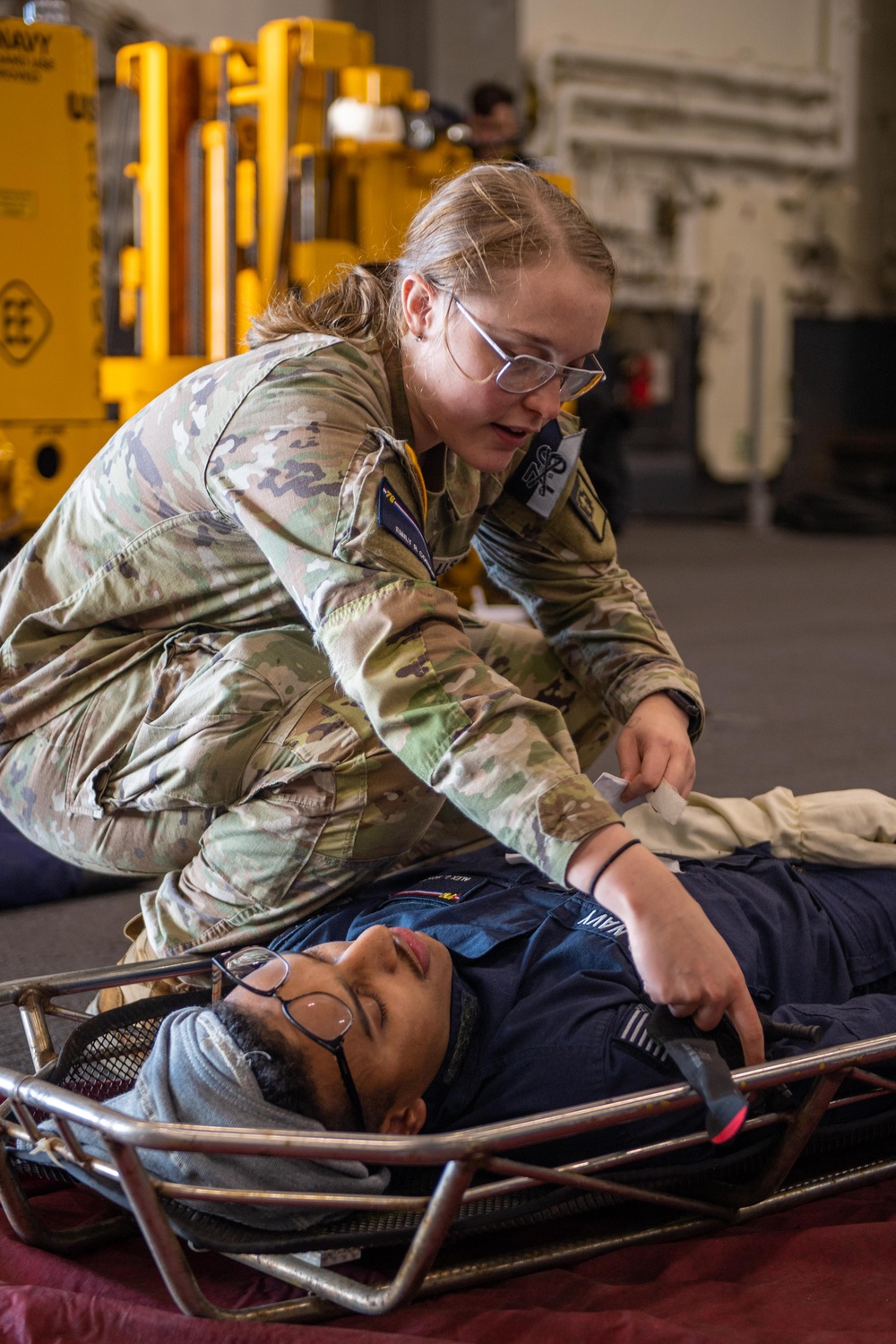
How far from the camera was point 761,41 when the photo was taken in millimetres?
10852

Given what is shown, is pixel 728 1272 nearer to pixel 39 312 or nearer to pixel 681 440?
pixel 39 312

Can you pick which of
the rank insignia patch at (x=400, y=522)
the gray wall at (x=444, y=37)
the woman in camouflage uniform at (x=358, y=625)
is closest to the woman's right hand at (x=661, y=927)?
the woman in camouflage uniform at (x=358, y=625)

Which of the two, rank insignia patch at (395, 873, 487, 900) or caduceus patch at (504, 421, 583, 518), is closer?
rank insignia patch at (395, 873, 487, 900)

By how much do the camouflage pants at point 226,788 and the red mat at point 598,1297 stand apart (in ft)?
1.38

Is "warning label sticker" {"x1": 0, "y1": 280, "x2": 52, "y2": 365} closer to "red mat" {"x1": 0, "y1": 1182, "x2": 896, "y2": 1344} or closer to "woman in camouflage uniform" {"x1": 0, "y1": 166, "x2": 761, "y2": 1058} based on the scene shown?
"woman in camouflage uniform" {"x1": 0, "y1": 166, "x2": 761, "y2": 1058}

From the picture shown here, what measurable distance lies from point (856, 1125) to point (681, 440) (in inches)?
383

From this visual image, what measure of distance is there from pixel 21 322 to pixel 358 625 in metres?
2.89

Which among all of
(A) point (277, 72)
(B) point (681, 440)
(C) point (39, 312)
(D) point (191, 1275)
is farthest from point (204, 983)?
(B) point (681, 440)

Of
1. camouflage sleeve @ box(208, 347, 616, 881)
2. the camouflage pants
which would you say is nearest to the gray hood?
camouflage sleeve @ box(208, 347, 616, 881)

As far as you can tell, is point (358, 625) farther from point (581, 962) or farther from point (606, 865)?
point (581, 962)

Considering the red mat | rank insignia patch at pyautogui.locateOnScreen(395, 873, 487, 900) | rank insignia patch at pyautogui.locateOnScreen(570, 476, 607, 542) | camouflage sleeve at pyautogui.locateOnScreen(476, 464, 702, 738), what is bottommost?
the red mat

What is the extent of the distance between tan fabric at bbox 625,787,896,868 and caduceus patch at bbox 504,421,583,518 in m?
0.45

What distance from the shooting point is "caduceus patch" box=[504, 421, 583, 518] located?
2.04m

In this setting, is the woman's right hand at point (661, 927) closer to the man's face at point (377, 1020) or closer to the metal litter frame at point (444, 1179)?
the metal litter frame at point (444, 1179)
